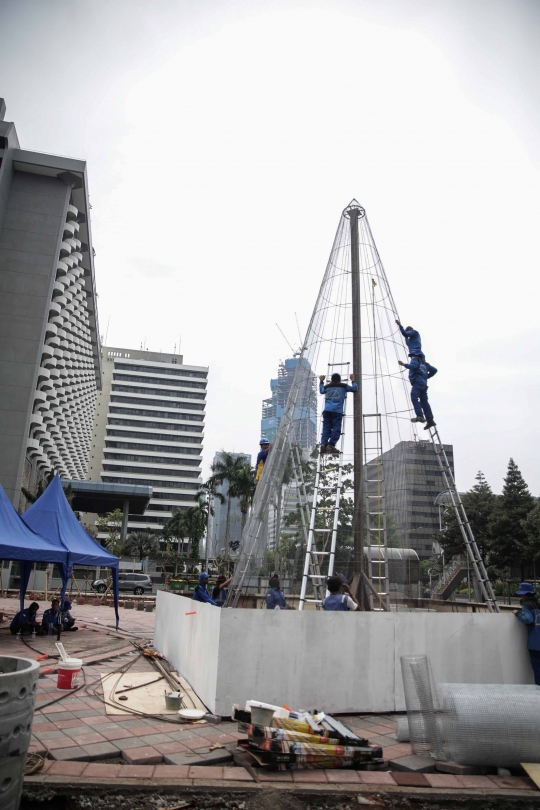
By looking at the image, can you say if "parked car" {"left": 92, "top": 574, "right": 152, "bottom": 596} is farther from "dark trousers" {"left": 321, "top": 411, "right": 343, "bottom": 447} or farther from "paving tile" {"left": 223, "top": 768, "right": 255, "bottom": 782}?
"paving tile" {"left": 223, "top": 768, "right": 255, "bottom": 782}

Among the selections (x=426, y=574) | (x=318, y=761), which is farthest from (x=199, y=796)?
(x=426, y=574)

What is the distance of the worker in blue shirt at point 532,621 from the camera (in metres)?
7.04

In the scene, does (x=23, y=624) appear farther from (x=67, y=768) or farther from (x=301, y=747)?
(x=301, y=747)

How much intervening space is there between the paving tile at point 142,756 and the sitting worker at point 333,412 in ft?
14.6

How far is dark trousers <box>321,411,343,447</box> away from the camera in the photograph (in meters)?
8.13

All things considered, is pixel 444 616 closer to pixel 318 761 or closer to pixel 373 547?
pixel 373 547

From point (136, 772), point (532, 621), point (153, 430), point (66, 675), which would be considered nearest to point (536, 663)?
point (532, 621)

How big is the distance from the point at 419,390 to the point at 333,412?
155cm

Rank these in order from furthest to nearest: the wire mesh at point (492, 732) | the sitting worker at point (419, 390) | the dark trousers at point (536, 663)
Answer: the sitting worker at point (419, 390), the dark trousers at point (536, 663), the wire mesh at point (492, 732)

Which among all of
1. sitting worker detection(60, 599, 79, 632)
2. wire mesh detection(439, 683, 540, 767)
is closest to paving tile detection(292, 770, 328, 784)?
wire mesh detection(439, 683, 540, 767)

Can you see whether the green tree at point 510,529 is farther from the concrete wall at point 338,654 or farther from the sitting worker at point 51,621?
the concrete wall at point 338,654

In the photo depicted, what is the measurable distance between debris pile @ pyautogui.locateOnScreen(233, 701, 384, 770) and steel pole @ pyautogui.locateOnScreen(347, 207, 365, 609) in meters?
2.47

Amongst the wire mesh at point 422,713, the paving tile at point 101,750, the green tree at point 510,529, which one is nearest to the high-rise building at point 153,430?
the green tree at point 510,529

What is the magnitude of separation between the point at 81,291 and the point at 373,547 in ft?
140
